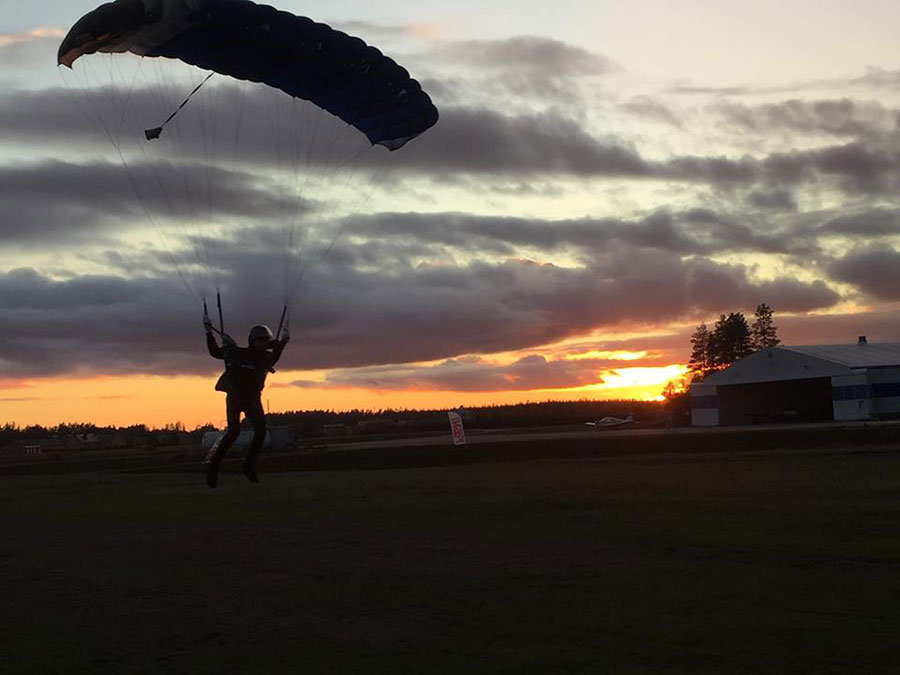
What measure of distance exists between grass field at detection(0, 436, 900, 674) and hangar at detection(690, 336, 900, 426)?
137 feet

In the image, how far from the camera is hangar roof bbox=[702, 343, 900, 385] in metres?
75.1

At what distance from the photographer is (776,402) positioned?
86000 millimetres

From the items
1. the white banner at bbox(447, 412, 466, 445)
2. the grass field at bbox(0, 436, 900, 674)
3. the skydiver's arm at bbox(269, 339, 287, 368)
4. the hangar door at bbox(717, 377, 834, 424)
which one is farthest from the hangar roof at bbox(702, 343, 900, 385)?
the skydiver's arm at bbox(269, 339, 287, 368)

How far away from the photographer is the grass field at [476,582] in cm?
1325

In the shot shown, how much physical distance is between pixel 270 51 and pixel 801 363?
2518 inches

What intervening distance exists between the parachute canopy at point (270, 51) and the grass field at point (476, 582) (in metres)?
9.37

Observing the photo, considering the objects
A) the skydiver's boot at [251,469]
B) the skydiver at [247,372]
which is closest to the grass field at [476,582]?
the skydiver's boot at [251,469]

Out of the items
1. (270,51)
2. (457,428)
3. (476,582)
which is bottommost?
(476,582)

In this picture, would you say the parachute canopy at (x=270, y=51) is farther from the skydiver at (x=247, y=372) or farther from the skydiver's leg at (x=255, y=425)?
the skydiver's leg at (x=255, y=425)

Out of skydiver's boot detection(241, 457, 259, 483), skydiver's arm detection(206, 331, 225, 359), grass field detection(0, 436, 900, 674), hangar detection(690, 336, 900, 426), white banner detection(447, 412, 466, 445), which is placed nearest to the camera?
grass field detection(0, 436, 900, 674)

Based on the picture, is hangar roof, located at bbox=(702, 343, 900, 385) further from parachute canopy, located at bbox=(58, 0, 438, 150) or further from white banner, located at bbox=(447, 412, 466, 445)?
parachute canopy, located at bbox=(58, 0, 438, 150)

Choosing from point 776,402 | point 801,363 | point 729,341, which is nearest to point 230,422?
point 801,363

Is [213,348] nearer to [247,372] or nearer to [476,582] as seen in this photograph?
[247,372]

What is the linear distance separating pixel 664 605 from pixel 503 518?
449 inches
